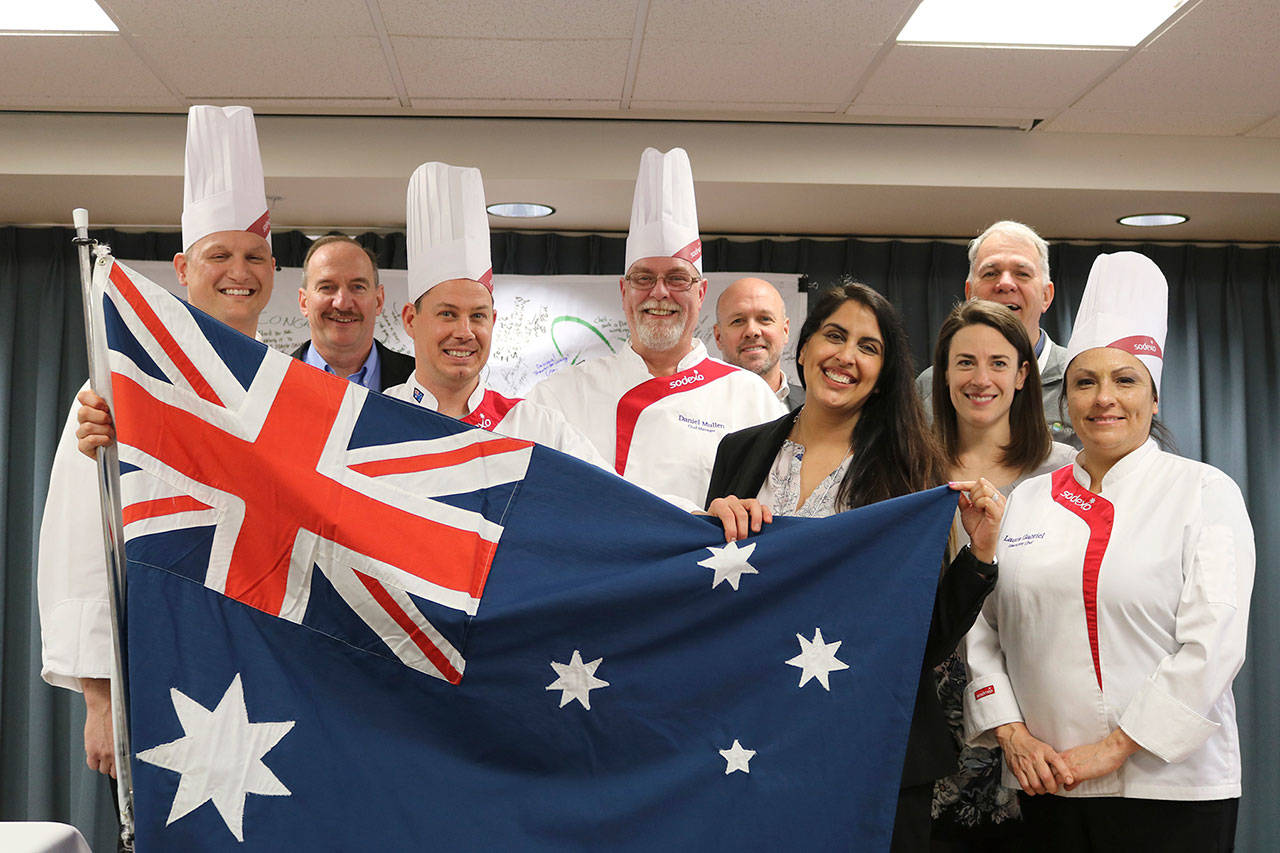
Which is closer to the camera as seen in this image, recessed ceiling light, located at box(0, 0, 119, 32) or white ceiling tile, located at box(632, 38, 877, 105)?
recessed ceiling light, located at box(0, 0, 119, 32)

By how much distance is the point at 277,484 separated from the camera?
5.46 feet

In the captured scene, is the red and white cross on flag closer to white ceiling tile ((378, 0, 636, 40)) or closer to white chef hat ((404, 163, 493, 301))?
white chef hat ((404, 163, 493, 301))

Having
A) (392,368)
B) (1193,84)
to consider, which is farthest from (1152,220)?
(392,368)

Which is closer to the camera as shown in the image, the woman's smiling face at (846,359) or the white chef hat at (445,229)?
the woman's smiling face at (846,359)

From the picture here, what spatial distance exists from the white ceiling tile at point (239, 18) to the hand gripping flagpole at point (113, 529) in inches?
69.3

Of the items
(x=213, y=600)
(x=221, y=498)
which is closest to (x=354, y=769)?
(x=213, y=600)

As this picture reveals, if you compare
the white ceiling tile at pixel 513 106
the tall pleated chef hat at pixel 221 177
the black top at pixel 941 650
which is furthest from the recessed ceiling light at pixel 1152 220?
the tall pleated chef hat at pixel 221 177

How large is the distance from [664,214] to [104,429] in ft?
5.27

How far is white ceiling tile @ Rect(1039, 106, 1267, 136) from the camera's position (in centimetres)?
396

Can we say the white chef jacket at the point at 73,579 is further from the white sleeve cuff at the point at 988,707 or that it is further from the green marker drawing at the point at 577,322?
the green marker drawing at the point at 577,322

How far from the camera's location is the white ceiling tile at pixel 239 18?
3.11 metres

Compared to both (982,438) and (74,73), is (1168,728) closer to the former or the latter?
(982,438)

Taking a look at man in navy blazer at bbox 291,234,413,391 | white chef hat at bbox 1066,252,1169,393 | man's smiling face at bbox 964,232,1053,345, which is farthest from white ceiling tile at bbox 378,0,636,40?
white chef hat at bbox 1066,252,1169,393

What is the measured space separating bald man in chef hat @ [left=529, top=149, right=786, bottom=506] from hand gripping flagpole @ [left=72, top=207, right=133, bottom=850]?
137cm
